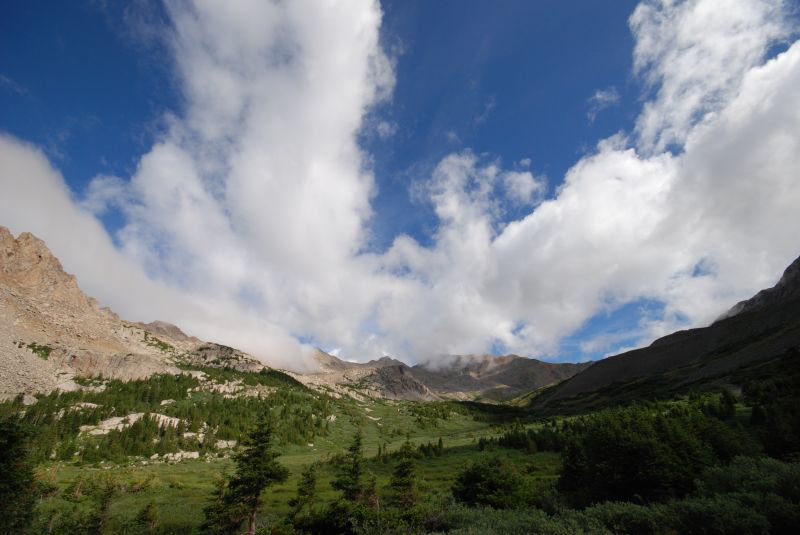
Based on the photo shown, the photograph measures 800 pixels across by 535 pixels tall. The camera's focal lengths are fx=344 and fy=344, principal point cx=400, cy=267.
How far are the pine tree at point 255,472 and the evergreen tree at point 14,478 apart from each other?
51.0 ft

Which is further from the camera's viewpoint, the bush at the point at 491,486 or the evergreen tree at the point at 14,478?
the bush at the point at 491,486

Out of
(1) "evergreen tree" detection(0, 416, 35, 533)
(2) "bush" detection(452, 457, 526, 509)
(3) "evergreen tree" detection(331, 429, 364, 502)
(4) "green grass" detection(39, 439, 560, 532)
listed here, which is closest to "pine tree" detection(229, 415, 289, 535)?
(3) "evergreen tree" detection(331, 429, 364, 502)

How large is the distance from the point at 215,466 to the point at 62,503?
5426 centimetres

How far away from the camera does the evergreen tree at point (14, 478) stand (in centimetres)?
2342

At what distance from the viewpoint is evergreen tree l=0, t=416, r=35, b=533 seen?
23422 millimetres

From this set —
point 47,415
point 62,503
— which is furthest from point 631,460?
point 47,415

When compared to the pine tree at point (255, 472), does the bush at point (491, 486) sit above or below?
below

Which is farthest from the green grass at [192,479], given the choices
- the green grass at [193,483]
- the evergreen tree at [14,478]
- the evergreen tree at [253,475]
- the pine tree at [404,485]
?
the evergreen tree at [14,478]

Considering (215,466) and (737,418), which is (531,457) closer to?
(737,418)

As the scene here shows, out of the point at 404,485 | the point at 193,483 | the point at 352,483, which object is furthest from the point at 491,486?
the point at 193,483

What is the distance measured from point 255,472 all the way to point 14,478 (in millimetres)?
18264

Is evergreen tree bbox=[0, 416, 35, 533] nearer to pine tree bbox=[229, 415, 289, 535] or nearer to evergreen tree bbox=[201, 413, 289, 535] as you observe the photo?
evergreen tree bbox=[201, 413, 289, 535]

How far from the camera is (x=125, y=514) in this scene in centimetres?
5291

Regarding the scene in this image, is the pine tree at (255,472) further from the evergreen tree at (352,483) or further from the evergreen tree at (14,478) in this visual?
the evergreen tree at (14,478)
